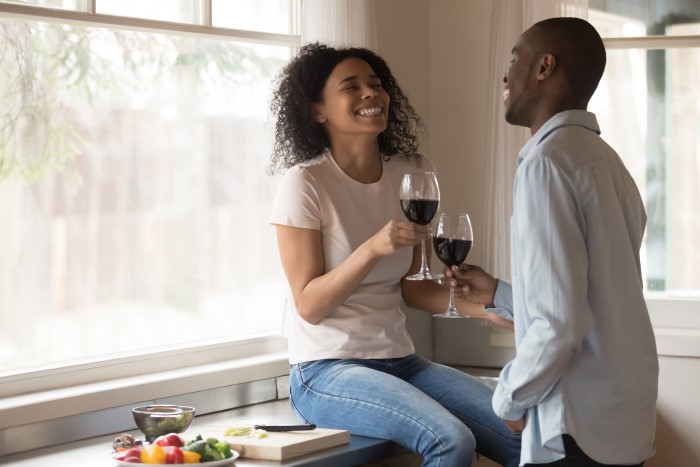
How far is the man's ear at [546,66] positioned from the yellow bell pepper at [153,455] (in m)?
1.24

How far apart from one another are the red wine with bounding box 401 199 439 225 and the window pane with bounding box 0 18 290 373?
1033 mm

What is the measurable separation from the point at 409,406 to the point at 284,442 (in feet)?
1.16

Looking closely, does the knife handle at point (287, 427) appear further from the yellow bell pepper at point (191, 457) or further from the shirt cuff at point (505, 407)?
the shirt cuff at point (505, 407)

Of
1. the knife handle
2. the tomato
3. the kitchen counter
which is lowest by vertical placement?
the kitchen counter

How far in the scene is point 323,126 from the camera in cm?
313

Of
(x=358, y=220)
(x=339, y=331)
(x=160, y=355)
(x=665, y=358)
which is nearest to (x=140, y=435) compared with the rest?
(x=160, y=355)

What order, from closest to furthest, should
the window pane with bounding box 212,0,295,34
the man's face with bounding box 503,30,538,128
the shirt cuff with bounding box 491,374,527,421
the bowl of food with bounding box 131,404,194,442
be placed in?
1. the shirt cuff with bounding box 491,374,527,421
2. the man's face with bounding box 503,30,538,128
3. the bowl of food with bounding box 131,404,194,442
4. the window pane with bounding box 212,0,295,34

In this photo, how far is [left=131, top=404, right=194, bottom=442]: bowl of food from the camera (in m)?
2.62

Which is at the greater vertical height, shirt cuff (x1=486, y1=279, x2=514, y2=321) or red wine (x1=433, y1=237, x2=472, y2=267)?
red wine (x1=433, y1=237, x2=472, y2=267)

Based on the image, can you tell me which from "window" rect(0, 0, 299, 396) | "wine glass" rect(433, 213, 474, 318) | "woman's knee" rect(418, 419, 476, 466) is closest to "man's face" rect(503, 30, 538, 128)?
"wine glass" rect(433, 213, 474, 318)

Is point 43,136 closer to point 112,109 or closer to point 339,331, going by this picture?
point 112,109

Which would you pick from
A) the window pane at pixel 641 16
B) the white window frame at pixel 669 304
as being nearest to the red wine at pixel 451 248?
the white window frame at pixel 669 304

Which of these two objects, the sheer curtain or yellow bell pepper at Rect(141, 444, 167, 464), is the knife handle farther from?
the sheer curtain

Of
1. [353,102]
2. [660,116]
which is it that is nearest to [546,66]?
[353,102]
